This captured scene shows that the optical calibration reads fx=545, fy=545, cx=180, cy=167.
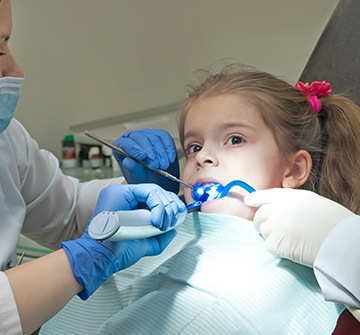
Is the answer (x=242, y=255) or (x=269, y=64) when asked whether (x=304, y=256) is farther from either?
(x=269, y=64)

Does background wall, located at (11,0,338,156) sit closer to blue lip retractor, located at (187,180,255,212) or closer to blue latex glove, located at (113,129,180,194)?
blue latex glove, located at (113,129,180,194)

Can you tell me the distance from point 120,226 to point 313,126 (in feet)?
2.40

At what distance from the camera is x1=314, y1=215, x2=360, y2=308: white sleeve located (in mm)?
1033

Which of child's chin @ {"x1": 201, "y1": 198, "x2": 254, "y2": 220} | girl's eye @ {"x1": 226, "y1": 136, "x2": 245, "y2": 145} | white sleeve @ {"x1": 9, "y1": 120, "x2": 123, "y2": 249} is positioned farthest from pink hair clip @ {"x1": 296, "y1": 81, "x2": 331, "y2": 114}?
white sleeve @ {"x1": 9, "y1": 120, "x2": 123, "y2": 249}

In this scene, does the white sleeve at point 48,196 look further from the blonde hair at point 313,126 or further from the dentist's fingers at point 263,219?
the dentist's fingers at point 263,219

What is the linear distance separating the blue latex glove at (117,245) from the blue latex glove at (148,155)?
23 cm

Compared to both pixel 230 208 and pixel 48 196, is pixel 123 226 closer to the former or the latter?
pixel 230 208

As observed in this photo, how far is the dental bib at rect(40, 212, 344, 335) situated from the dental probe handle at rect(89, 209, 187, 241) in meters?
0.19

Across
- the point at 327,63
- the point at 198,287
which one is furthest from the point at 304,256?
the point at 327,63

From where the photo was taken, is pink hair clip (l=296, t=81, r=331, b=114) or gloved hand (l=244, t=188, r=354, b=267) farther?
Result: pink hair clip (l=296, t=81, r=331, b=114)

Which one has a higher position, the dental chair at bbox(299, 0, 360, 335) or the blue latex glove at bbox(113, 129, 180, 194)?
the dental chair at bbox(299, 0, 360, 335)

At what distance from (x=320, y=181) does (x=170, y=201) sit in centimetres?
50

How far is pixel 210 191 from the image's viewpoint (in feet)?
4.41

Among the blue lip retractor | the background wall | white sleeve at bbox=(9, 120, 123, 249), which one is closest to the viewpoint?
the blue lip retractor
